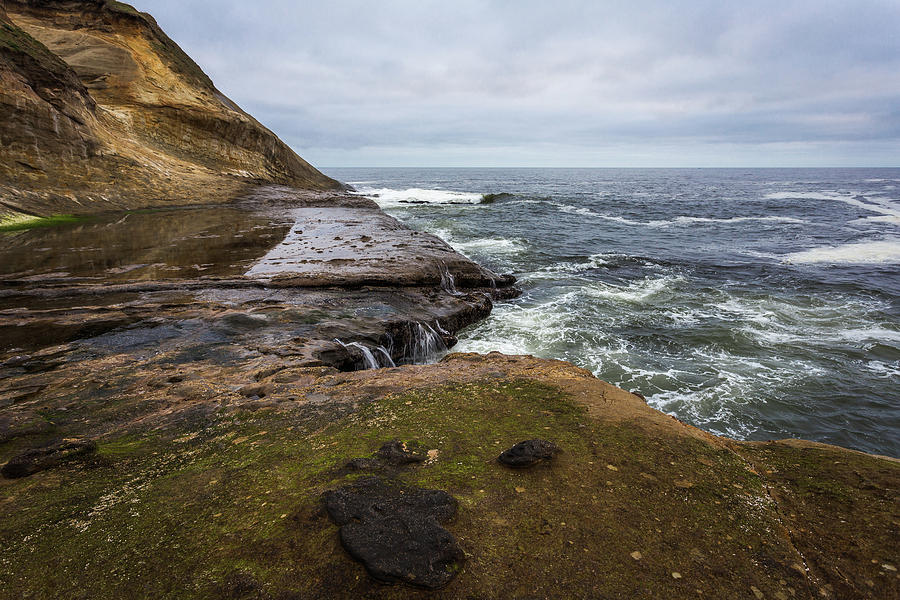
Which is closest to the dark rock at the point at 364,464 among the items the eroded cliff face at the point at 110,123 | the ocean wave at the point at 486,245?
the ocean wave at the point at 486,245

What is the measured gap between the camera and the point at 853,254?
1905cm

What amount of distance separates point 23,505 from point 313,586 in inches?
86.2

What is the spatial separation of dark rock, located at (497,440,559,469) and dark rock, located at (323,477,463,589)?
0.60 m

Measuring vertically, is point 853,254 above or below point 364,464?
below

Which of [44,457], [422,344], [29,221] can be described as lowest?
[422,344]

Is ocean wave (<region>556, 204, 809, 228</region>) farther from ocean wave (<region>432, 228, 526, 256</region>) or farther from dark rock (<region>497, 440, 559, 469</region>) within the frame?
dark rock (<region>497, 440, 559, 469</region>)

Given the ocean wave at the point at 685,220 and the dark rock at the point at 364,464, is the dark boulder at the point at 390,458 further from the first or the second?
the ocean wave at the point at 685,220

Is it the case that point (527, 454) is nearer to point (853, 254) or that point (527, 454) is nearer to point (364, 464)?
point (364, 464)

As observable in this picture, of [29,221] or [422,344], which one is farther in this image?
[29,221]

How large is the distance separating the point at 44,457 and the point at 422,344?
5950mm

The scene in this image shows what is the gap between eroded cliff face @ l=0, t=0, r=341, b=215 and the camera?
58.0 ft

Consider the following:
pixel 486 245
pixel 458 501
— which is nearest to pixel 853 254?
pixel 486 245

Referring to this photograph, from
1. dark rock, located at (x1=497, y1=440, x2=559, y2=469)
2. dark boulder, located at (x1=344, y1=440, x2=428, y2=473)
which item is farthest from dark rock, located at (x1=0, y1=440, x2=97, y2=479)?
dark rock, located at (x1=497, y1=440, x2=559, y2=469)

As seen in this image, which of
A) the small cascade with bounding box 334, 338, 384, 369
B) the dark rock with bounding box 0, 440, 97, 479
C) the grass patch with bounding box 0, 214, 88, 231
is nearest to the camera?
the dark rock with bounding box 0, 440, 97, 479
